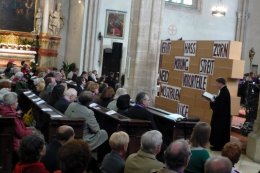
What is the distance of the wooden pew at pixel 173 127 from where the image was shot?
7.68 meters

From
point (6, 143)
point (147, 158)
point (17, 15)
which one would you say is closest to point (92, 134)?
point (6, 143)

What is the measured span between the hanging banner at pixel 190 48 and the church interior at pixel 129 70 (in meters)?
0.02

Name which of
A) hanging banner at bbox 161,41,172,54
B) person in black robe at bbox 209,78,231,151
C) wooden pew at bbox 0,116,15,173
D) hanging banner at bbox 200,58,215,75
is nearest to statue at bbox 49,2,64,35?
hanging banner at bbox 161,41,172,54

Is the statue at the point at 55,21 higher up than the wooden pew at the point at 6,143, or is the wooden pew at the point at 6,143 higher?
the statue at the point at 55,21

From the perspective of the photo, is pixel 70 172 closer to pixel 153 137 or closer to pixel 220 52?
pixel 153 137

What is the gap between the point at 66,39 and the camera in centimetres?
2394

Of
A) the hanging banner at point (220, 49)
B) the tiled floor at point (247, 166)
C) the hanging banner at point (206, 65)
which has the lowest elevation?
the tiled floor at point (247, 166)

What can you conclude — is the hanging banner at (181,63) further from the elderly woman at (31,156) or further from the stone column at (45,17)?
the stone column at (45,17)

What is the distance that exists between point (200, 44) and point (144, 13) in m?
2.13

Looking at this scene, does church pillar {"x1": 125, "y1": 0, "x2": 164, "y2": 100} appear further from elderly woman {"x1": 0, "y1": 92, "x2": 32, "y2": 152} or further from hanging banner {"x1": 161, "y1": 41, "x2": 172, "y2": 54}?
elderly woman {"x1": 0, "y1": 92, "x2": 32, "y2": 152}

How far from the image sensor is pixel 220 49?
11531mm

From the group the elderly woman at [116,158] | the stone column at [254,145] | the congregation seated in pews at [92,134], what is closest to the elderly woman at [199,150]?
the congregation seated in pews at [92,134]

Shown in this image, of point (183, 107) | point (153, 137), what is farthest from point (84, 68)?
point (153, 137)

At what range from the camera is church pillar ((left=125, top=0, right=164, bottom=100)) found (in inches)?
531
